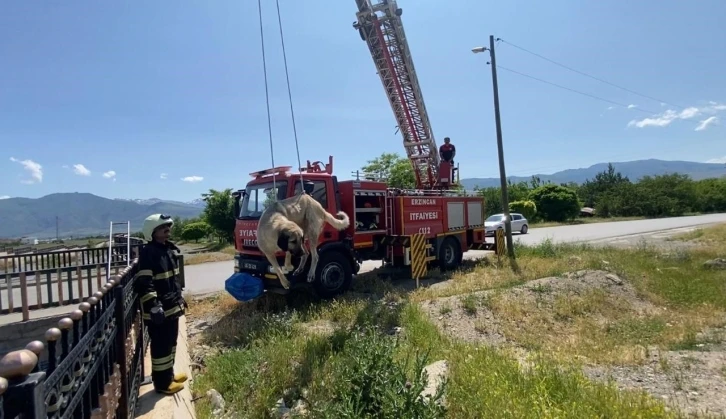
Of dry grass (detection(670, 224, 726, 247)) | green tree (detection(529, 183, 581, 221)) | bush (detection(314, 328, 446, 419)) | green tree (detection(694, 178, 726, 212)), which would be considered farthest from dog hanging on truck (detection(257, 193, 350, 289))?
green tree (detection(694, 178, 726, 212))

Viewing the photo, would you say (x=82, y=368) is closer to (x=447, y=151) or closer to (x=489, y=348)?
(x=489, y=348)

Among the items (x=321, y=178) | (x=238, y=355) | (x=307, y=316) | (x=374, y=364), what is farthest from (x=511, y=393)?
(x=321, y=178)

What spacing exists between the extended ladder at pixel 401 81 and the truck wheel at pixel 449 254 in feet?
6.91

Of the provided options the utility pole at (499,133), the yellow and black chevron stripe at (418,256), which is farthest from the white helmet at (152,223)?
the utility pole at (499,133)

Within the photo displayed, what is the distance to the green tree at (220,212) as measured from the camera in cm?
2567

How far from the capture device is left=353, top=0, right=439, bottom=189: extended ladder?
12.6m

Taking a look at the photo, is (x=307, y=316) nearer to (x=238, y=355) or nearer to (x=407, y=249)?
(x=238, y=355)

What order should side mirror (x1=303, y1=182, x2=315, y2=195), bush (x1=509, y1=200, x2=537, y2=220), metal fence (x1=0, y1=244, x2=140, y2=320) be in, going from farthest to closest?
bush (x1=509, y1=200, x2=537, y2=220) → side mirror (x1=303, y1=182, x2=315, y2=195) → metal fence (x1=0, y1=244, x2=140, y2=320)

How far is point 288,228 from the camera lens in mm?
4770

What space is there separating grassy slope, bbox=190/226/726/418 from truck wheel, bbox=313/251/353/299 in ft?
1.20

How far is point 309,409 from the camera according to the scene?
440cm

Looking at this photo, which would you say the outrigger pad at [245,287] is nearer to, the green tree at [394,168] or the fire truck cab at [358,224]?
the fire truck cab at [358,224]

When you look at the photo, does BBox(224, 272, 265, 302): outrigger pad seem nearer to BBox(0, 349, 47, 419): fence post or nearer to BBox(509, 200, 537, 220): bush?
BBox(0, 349, 47, 419): fence post

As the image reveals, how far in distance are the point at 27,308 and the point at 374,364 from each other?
6.96 meters
